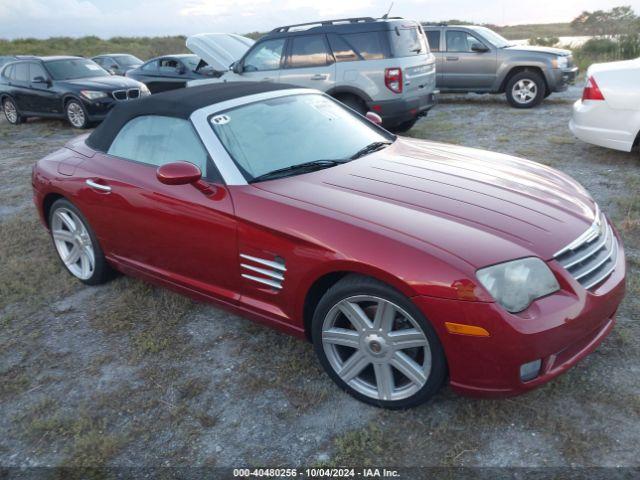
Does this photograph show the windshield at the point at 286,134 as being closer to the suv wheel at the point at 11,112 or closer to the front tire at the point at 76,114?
Answer: the front tire at the point at 76,114

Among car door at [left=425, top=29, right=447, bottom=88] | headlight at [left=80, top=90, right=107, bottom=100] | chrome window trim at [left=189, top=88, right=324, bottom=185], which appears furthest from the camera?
car door at [left=425, top=29, right=447, bottom=88]

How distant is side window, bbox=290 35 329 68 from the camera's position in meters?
8.54

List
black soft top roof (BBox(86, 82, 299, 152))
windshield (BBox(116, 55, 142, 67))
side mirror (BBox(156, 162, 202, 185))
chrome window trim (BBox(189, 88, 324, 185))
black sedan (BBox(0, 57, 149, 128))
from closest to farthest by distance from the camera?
1. side mirror (BBox(156, 162, 202, 185))
2. chrome window trim (BBox(189, 88, 324, 185))
3. black soft top roof (BBox(86, 82, 299, 152))
4. black sedan (BBox(0, 57, 149, 128))
5. windshield (BBox(116, 55, 142, 67))

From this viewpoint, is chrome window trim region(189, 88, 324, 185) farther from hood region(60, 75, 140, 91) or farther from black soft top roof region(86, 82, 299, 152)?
hood region(60, 75, 140, 91)

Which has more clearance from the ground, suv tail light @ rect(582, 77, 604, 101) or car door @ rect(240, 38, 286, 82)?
car door @ rect(240, 38, 286, 82)

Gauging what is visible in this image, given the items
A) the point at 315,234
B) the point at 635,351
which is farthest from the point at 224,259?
the point at 635,351

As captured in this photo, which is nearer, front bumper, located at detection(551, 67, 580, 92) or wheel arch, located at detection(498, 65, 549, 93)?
front bumper, located at detection(551, 67, 580, 92)

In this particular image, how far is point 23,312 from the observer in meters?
3.98

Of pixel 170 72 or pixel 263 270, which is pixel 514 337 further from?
pixel 170 72

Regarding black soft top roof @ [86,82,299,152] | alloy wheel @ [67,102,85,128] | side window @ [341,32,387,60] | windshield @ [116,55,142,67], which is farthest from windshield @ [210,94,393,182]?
windshield @ [116,55,142,67]

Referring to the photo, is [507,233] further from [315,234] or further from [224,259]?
[224,259]

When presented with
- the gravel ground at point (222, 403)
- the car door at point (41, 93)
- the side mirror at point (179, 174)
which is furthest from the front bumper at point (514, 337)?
the car door at point (41, 93)

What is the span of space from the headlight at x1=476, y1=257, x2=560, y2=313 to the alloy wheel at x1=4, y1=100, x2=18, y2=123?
13659mm

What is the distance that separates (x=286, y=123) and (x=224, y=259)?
1.04 meters
